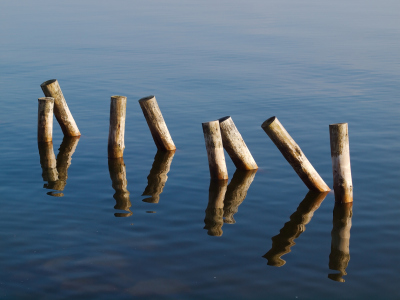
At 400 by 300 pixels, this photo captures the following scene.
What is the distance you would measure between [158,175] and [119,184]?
114 cm

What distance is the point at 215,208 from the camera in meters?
12.0

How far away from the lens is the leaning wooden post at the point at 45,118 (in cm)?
1509

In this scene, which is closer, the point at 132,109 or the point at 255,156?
the point at 255,156

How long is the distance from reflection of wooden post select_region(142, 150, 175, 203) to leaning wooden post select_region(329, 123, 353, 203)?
3.95 m

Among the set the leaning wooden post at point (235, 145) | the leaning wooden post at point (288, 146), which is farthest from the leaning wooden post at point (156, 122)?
the leaning wooden post at point (288, 146)

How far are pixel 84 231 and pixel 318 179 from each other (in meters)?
5.35

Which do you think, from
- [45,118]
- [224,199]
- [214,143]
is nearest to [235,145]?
[214,143]

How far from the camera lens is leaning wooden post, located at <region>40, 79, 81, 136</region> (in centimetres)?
1572

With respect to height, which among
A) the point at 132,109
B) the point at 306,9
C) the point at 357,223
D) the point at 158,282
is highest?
the point at 306,9

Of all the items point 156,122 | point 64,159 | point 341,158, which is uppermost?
point 156,122

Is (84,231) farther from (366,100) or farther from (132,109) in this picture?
(366,100)

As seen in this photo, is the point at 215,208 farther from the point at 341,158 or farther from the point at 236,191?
the point at 341,158

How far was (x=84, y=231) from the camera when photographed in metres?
10.6

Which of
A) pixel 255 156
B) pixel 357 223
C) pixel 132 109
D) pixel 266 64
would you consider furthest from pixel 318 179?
pixel 266 64
